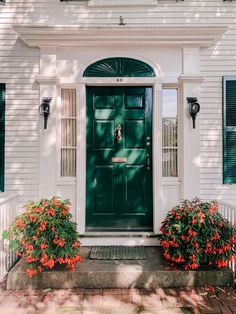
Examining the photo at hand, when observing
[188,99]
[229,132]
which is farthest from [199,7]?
[229,132]

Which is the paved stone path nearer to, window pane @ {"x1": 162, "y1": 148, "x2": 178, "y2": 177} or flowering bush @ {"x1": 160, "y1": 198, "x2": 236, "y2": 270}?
flowering bush @ {"x1": 160, "y1": 198, "x2": 236, "y2": 270}

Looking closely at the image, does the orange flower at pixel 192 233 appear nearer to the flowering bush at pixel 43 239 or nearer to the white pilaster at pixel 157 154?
the white pilaster at pixel 157 154

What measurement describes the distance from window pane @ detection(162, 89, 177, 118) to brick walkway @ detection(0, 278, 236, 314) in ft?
7.57

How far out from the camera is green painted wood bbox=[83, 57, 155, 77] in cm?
→ 369

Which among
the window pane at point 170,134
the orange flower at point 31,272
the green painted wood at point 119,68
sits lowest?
the orange flower at point 31,272

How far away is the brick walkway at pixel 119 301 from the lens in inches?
99.4

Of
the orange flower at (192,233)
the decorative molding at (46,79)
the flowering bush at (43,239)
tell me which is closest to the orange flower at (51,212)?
the flowering bush at (43,239)

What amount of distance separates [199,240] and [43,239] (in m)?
1.75

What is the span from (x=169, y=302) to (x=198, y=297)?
0.33 metres

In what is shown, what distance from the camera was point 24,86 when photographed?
374 centimetres

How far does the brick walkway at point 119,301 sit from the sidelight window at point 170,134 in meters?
1.61

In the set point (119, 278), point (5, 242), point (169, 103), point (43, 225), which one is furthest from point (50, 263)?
point (169, 103)

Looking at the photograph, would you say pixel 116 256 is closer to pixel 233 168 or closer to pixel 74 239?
pixel 74 239

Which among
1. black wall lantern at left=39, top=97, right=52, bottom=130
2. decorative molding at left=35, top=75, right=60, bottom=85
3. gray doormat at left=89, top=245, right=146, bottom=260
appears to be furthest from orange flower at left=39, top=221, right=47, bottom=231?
decorative molding at left=35, top=75, right=60, bottom=85
